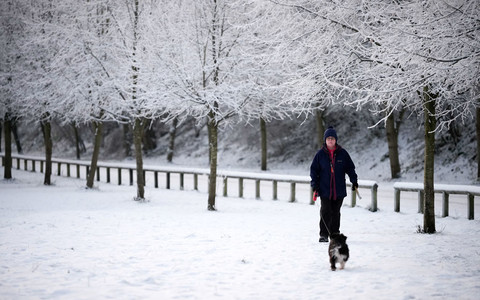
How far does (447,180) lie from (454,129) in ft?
14.3

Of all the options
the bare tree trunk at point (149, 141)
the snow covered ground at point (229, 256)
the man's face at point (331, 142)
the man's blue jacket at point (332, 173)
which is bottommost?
the snow covered ground at point (229, 256)

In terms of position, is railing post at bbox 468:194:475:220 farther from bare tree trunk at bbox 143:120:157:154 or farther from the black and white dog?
bare tree trunk at bbox 143:120:157:154

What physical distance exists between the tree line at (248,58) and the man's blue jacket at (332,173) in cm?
101

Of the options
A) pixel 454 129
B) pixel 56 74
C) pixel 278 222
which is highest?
pixel 56 74

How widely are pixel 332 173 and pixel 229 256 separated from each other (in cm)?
222

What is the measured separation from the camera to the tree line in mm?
6219

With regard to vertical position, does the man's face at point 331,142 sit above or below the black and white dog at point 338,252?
above

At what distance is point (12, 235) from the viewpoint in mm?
8211

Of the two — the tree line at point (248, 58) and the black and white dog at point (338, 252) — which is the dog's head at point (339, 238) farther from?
the tree line at point (248, 58)

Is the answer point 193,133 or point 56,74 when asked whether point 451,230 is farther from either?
point 193,133

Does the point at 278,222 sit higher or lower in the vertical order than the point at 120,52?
lower

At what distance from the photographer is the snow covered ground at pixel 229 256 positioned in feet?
16.6

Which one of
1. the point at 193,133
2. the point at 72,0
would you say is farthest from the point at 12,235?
the point at 193,133

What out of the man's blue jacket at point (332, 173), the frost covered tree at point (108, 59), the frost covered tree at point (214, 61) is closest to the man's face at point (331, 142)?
the man's blue jacket at point (332, 173)
